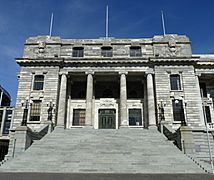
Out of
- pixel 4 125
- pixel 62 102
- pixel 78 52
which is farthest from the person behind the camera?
pixel 4 125

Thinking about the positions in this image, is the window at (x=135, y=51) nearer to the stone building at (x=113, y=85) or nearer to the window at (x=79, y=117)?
the stone building at (x=113, y=85)

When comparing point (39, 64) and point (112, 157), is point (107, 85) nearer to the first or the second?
point (39, 64)

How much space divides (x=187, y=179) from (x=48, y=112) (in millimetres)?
21112

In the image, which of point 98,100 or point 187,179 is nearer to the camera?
point 187,179

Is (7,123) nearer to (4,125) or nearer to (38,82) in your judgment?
(4,125)

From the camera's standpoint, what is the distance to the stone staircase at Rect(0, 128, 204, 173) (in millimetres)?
16219

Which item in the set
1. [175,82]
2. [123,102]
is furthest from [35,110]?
[175,82]

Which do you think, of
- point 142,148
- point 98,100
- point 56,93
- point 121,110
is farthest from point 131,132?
point 56,93

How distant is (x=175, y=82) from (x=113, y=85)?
893 centimetres

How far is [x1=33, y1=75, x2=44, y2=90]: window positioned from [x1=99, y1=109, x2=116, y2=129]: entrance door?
29.0ft

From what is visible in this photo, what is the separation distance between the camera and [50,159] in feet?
59.3

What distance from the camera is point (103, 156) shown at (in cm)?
1861

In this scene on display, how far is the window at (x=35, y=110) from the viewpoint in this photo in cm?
3109

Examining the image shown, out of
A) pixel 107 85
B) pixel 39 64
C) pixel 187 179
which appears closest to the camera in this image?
pixel 187 179
